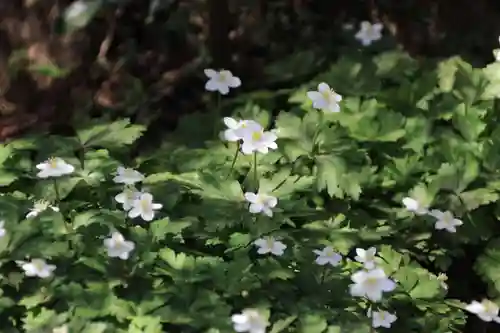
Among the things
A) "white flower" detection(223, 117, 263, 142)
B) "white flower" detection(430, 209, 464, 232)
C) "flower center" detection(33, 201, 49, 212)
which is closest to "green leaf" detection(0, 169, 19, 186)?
"flower center" detection(33, 201, 49, 212)

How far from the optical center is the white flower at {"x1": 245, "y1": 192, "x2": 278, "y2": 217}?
1620mm

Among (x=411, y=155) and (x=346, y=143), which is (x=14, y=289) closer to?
(x=346, y=143)

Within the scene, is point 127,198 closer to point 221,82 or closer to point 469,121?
point 221,82

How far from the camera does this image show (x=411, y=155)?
192cm

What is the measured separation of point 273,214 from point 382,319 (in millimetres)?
321

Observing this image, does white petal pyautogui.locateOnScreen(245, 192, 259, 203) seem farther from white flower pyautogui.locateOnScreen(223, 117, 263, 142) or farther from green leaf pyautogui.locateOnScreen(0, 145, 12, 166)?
green leaf pyautogui.locateOnScreen(0, 145, 12, 166)

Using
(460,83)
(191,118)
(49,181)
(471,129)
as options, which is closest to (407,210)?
(471,129)

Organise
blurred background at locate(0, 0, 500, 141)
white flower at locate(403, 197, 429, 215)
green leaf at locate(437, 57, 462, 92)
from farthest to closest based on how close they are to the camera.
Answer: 1. blurred background at locate(0, 0, 500, 141)
2. green leaf at locate(437, 57, 462, 92)
3. white flower at locate(403, 197, 429, 215)

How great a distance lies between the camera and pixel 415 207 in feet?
5.81

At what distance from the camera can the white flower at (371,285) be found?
150cm

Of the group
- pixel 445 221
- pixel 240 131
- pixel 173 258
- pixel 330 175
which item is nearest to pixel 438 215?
pixel 445 221

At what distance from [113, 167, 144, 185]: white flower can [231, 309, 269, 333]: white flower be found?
42 centimetres

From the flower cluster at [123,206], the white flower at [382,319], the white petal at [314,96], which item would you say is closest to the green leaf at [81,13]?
the flower cluster at [123,206]

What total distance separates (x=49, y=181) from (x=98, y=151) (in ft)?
0.47
